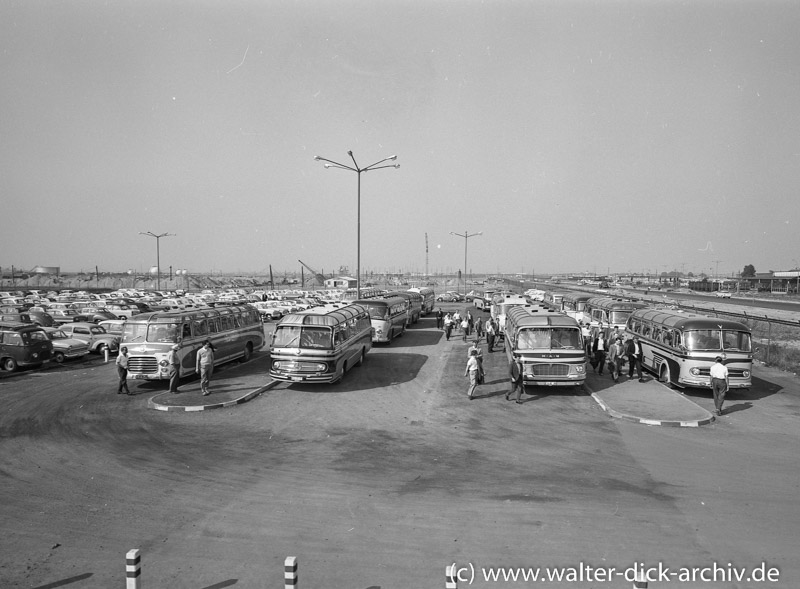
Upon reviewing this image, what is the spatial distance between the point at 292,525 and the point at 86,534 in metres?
2.87

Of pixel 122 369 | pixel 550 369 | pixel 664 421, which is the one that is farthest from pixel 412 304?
pixel 664 421

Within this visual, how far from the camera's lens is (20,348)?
67.3 ft

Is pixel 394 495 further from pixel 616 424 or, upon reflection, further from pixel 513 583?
pixel 616 424

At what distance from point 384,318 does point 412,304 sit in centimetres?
1169

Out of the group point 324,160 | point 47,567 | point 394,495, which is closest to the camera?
point 47,567

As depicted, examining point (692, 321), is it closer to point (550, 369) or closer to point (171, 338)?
point (550, 369)

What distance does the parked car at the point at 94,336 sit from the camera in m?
25.5

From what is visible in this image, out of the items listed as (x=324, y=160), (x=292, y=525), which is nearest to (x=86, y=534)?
(x=292, y=525)

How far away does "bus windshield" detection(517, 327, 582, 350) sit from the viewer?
16.6 m

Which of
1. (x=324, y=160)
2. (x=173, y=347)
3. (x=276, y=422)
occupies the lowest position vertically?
(x=276, y=422)

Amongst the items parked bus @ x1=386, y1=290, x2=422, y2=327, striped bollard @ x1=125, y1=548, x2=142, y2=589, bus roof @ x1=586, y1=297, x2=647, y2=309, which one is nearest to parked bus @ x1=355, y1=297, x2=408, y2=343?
parked bus @ x1=386, y1=290, x2=422, y2=327

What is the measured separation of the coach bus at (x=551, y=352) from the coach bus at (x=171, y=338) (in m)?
11.3

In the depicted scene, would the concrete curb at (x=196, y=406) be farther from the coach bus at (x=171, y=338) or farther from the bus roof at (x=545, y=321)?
the bus roof at (x=545, y=321)

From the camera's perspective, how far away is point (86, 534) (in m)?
7.21
